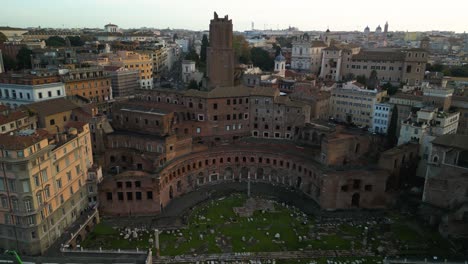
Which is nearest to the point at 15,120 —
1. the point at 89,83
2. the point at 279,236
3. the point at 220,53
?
the point at 89,83

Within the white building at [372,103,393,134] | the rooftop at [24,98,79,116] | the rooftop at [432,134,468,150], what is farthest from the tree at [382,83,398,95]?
the rooftop at [24,98,79,116]

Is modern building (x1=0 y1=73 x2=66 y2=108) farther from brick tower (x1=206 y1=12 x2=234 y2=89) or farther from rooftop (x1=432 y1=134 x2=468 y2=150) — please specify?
rooftop (x1=432 y1=134 x2=468 y2=150)

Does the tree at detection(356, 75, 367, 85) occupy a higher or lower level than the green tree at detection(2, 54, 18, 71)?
lower

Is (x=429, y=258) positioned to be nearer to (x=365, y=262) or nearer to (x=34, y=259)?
(x=365, y=262)

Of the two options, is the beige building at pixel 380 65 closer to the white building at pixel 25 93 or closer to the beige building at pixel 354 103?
the beige building at pixel 354 103

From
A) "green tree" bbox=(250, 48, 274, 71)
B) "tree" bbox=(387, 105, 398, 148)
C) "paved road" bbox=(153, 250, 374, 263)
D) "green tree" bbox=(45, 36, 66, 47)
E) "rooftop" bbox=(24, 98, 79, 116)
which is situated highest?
"green tree" bbox=(45, 36, 66, 47)

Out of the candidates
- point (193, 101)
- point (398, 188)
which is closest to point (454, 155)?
point (398, 188)

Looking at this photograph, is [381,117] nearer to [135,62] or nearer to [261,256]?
[261,256]
